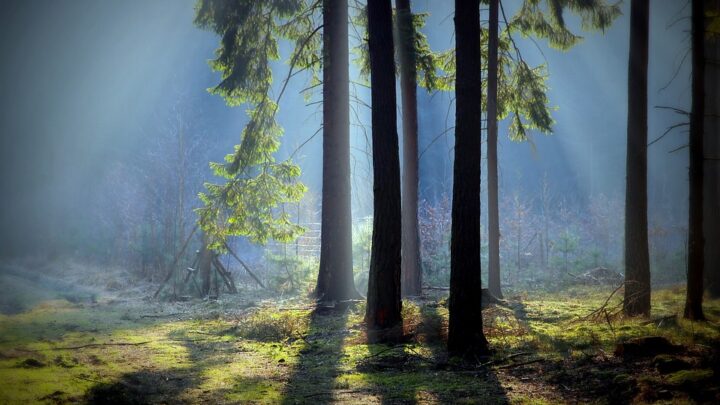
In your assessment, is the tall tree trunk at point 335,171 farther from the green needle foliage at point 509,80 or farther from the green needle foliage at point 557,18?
the green needle foliage at point 557,18

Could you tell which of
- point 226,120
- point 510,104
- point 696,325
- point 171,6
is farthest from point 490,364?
point 171,6

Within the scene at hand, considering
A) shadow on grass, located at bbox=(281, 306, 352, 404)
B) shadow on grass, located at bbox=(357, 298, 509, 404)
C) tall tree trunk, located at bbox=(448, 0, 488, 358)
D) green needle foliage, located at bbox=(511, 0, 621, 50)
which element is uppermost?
green needle foliage, located at bbox=(511, 0, 621, 50)

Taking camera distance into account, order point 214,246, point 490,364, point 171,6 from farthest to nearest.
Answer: point 171,6, point 214,246, point 490,364

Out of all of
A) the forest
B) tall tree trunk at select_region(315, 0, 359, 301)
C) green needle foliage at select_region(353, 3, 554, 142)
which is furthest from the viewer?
green needle foliage at select_region(353, 3, 554, 142)

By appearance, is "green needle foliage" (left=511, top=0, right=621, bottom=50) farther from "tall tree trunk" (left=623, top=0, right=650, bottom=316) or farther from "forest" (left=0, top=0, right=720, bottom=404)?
"tall tree trunk" (left=623, top=0, right=650, bottom=316)

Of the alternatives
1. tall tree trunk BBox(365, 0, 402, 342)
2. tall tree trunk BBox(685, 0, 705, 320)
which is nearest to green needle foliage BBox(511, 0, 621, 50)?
tall tree trunk BBox(685, 0, 705, 320)

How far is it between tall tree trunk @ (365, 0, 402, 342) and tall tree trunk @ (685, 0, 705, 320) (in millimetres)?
4196

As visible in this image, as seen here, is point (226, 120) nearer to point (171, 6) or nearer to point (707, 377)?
point (171, 6)

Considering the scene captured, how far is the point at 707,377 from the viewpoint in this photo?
12.6 feet

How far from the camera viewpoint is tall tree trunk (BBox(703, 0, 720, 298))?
10.5 metres

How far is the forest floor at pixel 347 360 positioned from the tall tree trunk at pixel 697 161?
24.5 inches

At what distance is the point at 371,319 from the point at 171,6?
103877mm

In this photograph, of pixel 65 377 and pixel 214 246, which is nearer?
pixel 65 377

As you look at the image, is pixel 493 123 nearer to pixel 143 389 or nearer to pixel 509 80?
pixel 509 80
